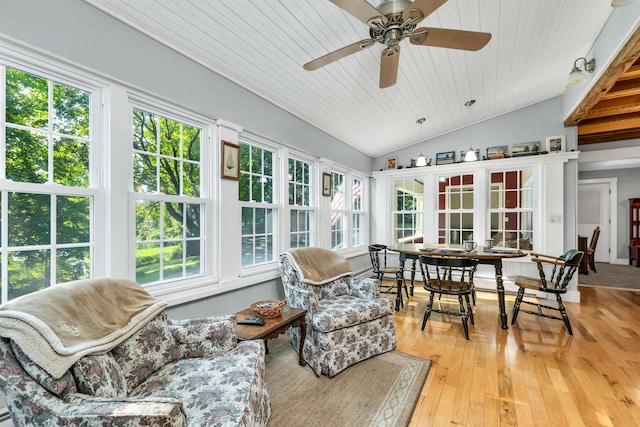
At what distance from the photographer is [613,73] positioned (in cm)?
261

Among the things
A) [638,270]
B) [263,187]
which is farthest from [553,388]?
[638,270]

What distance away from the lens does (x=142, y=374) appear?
1.47 metres

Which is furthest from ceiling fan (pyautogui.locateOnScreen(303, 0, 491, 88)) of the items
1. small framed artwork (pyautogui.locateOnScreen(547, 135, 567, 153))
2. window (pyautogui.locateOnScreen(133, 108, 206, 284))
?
small framed artwork (pyautogui.locateOnScreen(547, 135, 567, 153))

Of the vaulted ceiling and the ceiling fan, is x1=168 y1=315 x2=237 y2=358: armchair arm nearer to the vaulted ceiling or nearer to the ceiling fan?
the ceiling fan

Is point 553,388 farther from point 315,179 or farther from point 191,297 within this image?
point 315,179

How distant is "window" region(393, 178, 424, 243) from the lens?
5.48m

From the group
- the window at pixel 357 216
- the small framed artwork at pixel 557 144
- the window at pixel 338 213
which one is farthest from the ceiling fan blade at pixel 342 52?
the small framed artwork at pixel 557 144

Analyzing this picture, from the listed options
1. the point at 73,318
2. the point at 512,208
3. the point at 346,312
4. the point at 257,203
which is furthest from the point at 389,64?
the point at 512,208

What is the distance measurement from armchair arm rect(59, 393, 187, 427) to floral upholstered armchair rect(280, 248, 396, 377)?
137cm

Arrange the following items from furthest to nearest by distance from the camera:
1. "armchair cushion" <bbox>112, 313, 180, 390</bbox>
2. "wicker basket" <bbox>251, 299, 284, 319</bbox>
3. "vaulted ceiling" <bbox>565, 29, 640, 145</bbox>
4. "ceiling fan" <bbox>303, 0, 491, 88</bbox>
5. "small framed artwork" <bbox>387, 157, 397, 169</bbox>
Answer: "small framed artwork" <bbox>387, 157, 397, 169</bbox>, "vaulted ceiling" <bbox>565, 29, 640, 145</bbox>, "wicker basket" <bbox>251, 299, 284, 319</bbox>, "ceiling fan" <bbox>303, 0, 491, 88</bbox>, "armchair cushion" <bbox>112, 313, 180, 390</bbox>

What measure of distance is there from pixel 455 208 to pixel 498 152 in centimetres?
114

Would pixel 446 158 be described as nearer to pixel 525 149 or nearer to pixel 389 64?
pixel 525 149

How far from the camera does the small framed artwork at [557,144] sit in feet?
13.9

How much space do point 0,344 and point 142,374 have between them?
0.62m
